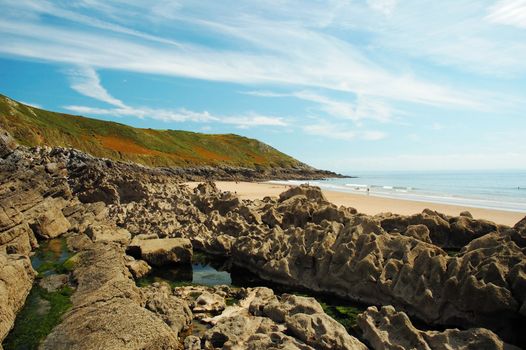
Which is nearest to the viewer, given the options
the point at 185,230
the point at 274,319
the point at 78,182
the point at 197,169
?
the point at 274,319

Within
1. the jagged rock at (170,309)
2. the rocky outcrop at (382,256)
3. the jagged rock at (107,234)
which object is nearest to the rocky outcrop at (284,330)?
the jagged rock at (170,309)

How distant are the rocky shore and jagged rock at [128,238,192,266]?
0.05 metres

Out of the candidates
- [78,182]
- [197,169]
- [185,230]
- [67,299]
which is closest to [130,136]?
[197,169]

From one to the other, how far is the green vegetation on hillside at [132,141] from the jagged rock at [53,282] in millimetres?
65551

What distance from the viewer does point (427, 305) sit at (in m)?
12.6

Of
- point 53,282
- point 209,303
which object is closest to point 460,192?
point 209,303

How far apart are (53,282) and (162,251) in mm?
5782

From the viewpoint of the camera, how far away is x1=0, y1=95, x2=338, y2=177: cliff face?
8494 centimetres

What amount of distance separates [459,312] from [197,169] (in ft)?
318

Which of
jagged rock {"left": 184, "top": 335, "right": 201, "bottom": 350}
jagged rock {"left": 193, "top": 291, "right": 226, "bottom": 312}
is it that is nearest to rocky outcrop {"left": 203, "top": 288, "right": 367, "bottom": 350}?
jagged rock {"left": 184, "top": 335, "right": 201, "bottom": 350}

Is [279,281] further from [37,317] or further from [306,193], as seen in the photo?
[306,193]

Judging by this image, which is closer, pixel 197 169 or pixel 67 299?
pixel 67 299

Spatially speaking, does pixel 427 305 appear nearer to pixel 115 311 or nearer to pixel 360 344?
pixel 360 344

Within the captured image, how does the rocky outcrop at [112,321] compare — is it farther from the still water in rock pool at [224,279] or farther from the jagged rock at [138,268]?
the still water in rock pool at [224,279]
